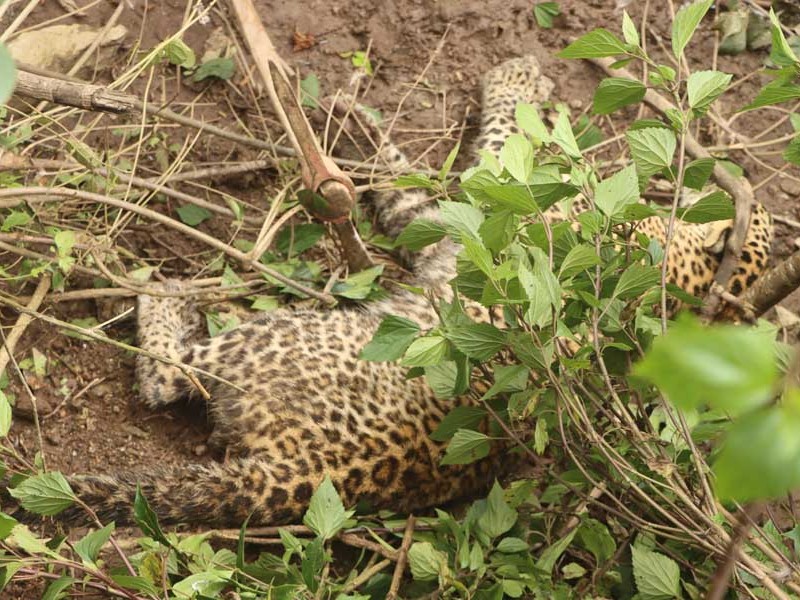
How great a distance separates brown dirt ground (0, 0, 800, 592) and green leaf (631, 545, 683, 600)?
5.90 feet

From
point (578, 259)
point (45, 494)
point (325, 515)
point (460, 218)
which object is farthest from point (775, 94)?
point (45, 494)

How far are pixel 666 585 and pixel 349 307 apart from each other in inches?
70.5

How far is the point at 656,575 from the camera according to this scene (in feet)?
10.2

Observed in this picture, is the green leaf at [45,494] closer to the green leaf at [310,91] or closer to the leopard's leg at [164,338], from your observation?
the leopard's leg at [164,338]

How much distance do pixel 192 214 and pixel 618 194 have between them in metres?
2.30

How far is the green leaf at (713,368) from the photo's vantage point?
833 millimetres

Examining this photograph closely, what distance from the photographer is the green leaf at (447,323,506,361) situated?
2693mm

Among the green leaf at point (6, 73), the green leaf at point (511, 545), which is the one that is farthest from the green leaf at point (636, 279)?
the green leaf at point (6, 73)

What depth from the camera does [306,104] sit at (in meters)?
4.77

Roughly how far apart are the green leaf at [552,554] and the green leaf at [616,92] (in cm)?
149

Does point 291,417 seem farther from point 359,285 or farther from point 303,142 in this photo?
point 303,142

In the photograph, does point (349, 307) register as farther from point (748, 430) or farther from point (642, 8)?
point (748, 430)

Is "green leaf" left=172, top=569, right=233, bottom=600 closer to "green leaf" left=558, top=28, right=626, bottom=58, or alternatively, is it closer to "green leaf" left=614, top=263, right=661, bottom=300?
"green leaf" left=614, top=263, right=661, bottom=300

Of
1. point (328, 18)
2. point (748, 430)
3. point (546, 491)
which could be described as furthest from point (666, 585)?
point (328, 18)
